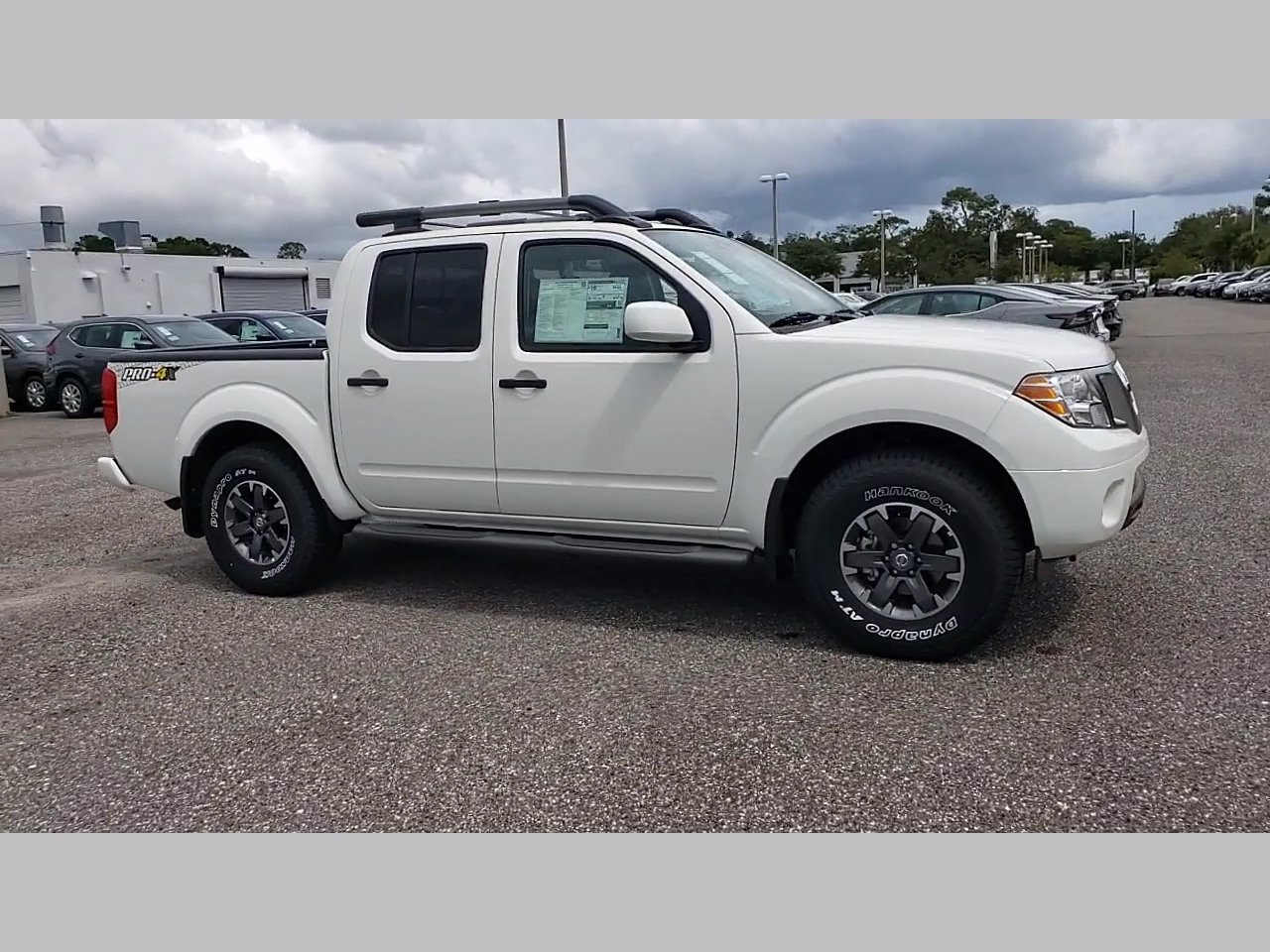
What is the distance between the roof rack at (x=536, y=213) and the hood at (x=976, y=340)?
3.99ft

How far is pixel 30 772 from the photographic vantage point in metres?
3.81

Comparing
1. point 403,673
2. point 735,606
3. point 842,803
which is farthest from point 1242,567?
point 403,673

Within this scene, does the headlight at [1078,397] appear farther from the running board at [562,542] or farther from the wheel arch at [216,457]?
the wheel arch at [216,457]

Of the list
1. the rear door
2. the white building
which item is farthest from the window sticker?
the white building

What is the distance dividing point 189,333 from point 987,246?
77216 millimetres

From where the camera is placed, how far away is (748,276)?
5148mm

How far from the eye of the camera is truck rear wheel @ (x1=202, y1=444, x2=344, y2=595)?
5.68 metres

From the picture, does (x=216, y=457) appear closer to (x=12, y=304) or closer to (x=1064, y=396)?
(x=1064, y=396)

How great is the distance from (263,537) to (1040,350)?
4126 mm

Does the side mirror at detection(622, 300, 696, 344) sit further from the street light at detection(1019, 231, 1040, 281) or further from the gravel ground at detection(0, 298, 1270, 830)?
the street light at detection(1019, 231, 1040, 281)

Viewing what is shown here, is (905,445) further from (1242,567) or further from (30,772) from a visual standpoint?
(30,772)

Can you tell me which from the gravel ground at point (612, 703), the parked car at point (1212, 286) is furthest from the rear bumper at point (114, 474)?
the parked car at point (1212, 286)

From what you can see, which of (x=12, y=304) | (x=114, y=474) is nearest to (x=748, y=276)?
(x=114, y=474)

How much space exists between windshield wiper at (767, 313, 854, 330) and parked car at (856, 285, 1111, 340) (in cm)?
1104
